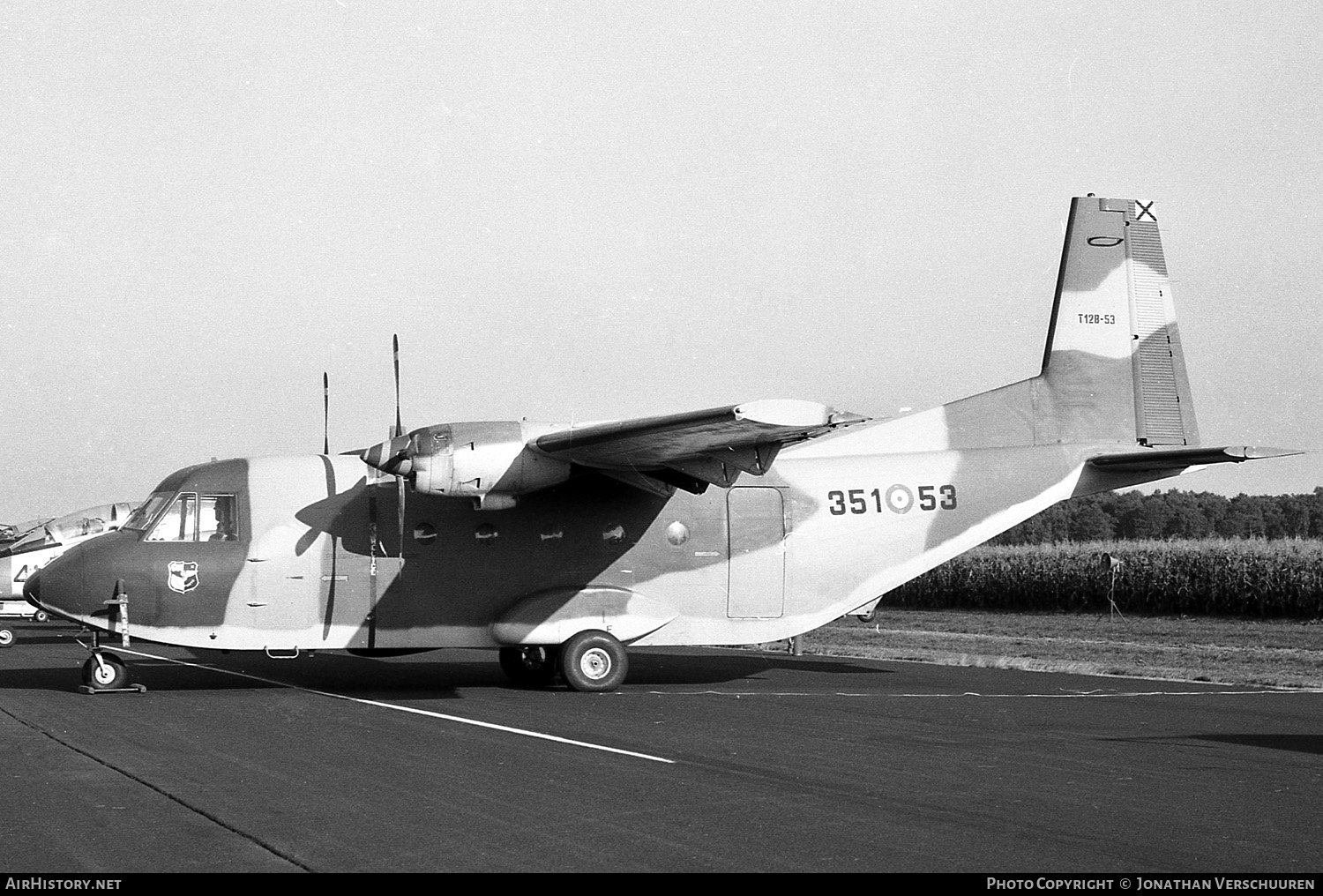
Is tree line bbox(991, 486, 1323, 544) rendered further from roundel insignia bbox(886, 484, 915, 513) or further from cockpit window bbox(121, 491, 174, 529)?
cockpit window bbox(121, 491, 174, 529)

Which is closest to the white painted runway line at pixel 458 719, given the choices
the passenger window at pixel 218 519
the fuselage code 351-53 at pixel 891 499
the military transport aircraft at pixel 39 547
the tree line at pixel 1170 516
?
the passenger window at pixel 218 519

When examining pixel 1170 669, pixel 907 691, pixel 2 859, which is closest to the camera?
pixel 2 859

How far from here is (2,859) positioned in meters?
6.77

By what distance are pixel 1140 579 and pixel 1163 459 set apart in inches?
835

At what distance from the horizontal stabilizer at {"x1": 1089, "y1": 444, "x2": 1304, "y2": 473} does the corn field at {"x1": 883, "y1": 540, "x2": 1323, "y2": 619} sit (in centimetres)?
1799

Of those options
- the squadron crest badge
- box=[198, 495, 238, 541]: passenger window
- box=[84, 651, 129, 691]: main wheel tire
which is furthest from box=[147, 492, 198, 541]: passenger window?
box=[84, 651, 129, 691]: main wheel tire

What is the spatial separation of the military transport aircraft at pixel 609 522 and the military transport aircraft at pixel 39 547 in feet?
35.2

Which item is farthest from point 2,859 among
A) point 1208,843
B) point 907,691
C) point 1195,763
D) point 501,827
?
point 907,691

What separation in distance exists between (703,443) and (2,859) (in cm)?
945

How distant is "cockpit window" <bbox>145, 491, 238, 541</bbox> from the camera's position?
54.9 ft

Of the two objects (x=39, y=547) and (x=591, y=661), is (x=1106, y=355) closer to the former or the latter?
(x=591, y=661)

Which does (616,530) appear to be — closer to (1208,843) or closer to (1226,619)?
(1208,843)

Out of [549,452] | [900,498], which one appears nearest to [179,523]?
[549,452]
